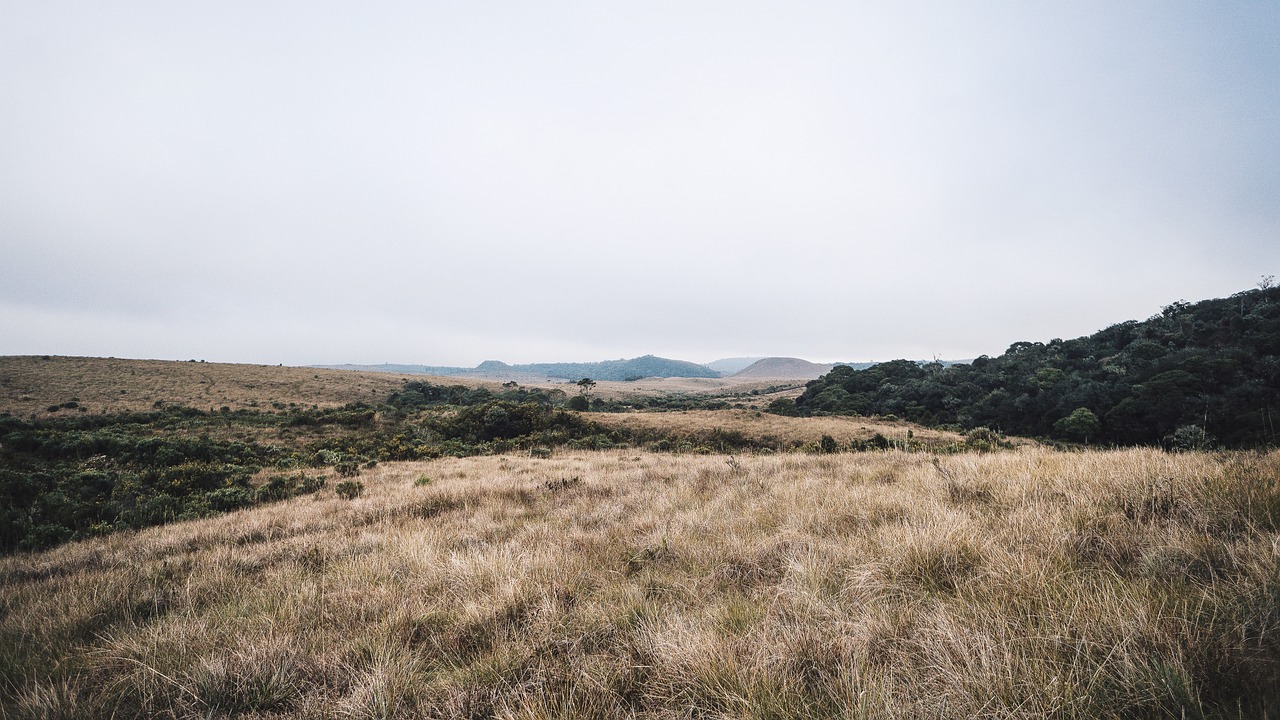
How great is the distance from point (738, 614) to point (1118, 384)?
2241 inches

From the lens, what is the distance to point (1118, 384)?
1511 inches

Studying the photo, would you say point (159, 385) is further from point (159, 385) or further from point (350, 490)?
point (350, 490)

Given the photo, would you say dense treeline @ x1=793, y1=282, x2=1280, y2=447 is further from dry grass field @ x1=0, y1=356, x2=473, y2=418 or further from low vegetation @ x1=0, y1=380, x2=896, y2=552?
dry grass field @ x1=0, y1=356, x2=473, y2=418

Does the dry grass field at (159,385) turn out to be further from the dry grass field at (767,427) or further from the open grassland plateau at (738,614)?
the open grassland plateau at (738,614)

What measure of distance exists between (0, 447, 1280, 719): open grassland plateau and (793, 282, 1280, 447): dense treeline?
28.9m

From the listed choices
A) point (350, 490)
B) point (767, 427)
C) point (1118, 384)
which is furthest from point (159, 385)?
point (1118, 384)

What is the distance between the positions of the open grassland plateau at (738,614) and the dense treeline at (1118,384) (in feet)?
95.0

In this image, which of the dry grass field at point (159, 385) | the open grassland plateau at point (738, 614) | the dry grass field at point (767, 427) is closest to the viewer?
the open grassland plateau at point (738, 614)

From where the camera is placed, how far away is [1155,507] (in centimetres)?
363

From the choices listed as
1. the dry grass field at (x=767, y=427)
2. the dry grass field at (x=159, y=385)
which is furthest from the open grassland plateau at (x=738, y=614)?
the dry grass field at (x=159, y=385)

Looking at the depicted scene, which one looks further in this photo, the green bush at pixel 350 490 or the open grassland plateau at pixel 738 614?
the green bush at pixel 350 490

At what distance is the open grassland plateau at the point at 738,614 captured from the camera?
1902mm

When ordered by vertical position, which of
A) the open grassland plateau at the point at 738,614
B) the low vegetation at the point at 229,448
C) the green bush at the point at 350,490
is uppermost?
the open grassland plateau at the point at 738,614

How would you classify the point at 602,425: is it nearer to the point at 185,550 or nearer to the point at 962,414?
the point at 185,550
